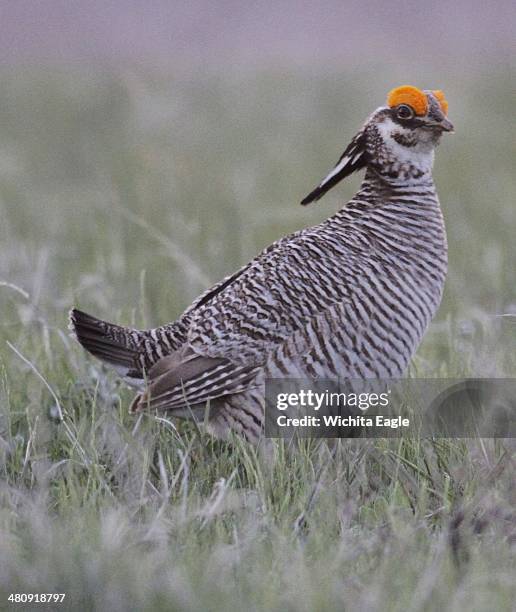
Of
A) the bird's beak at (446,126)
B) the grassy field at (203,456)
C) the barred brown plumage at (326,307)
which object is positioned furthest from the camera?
the bird's beak at (446,126)

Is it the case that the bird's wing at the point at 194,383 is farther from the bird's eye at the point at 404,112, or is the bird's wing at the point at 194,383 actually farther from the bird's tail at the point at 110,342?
the bird's eye at the point at 404,112

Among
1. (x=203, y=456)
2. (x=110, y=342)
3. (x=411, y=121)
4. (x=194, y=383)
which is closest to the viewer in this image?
(x=203, y=456)

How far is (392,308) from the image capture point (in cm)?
418

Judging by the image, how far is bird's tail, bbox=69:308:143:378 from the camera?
4.46 metres

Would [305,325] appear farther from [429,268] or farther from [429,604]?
[429,604]

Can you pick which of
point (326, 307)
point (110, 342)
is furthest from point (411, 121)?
point (110, 342)

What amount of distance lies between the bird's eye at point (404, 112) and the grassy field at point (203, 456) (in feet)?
2.64

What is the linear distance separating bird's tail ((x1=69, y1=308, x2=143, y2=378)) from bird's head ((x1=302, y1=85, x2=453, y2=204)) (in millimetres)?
975

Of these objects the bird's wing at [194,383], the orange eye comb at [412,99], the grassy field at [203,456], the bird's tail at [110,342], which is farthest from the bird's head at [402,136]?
the bird's tail at [110,342]

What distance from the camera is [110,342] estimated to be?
176 inches

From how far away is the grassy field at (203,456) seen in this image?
2961 millimetres

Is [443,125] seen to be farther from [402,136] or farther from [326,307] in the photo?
[326,307]

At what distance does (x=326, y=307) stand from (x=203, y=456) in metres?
0.65

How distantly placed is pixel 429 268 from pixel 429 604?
169 cm
